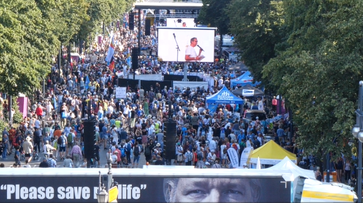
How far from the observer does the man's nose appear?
62.2 ft

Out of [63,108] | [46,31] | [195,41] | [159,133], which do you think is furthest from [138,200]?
[195,41]

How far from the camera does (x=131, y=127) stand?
127 ft

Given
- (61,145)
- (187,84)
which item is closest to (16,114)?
(61,145)

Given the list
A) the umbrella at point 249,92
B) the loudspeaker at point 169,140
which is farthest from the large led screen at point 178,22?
the loudspeaker at point 169,140

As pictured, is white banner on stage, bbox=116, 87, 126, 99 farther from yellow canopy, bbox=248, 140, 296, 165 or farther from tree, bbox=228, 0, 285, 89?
yellow canopy, bbox=248, 140, 296, 165

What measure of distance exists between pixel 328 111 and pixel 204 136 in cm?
955

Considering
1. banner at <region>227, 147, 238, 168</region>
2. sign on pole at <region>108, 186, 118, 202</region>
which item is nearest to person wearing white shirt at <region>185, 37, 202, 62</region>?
banner at <region>227, 147, 238, 168</region>

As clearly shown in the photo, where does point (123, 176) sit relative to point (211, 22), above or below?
below

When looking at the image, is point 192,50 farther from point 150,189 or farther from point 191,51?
point 150,189

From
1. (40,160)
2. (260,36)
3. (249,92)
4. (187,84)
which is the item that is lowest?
(40,160)

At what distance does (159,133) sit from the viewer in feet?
111

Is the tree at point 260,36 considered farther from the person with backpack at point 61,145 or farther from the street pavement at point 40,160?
the person with backpack at point 61,145

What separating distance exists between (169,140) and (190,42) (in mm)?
32315

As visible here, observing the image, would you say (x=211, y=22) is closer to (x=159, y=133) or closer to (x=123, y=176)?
(x=159, y=133)
